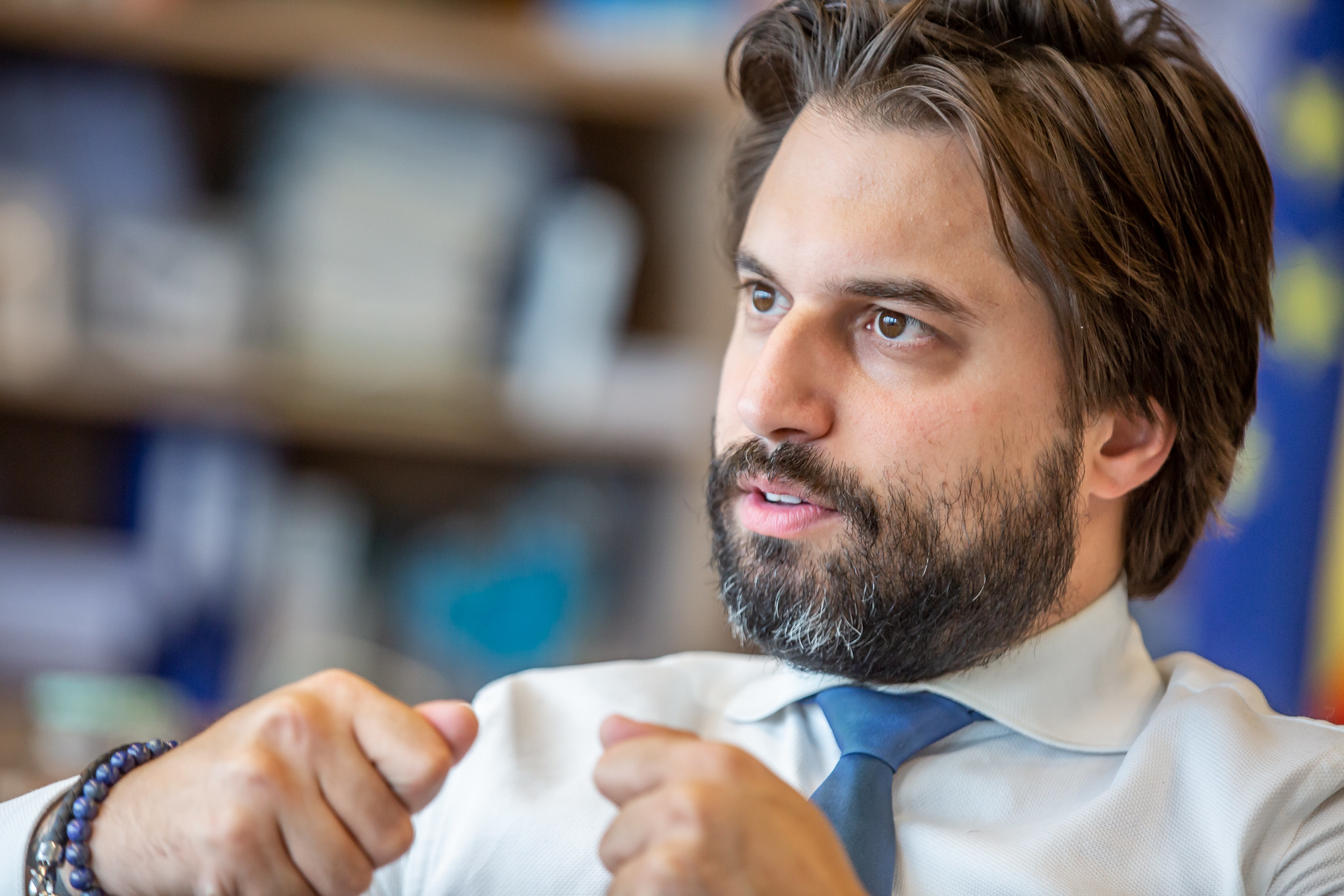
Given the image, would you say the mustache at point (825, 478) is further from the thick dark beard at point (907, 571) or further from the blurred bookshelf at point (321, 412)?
the blurred bookshelf at point (321, 412)

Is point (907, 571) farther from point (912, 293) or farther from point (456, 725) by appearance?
point (456, 725)

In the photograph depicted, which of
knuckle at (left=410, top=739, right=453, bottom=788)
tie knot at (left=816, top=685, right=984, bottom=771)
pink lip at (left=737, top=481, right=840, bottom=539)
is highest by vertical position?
pink lip at (left=737, top=481, right=840, bottom=539)

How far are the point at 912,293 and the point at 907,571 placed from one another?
20 cm

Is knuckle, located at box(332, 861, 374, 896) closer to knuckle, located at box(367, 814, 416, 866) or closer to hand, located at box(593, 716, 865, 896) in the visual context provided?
knuckle, located at box(367, 814, 416, 866)

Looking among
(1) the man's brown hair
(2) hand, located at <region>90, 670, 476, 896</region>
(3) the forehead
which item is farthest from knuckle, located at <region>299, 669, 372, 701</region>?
(1) the man's brown hair

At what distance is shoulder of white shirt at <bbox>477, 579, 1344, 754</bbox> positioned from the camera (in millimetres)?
912

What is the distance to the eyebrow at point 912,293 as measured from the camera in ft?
2.90

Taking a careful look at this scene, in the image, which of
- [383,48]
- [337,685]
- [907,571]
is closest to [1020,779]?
[907,571]

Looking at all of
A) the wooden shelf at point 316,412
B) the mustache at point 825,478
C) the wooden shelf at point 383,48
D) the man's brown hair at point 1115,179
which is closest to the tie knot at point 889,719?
the mustache at point 825,478

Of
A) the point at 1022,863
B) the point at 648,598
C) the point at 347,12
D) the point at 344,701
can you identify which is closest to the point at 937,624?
the point at 1022,863

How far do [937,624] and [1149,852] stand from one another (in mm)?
207

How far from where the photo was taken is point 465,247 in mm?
1961

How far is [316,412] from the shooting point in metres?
1.92

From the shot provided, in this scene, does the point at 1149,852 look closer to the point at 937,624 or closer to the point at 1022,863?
the point at 1022,863
